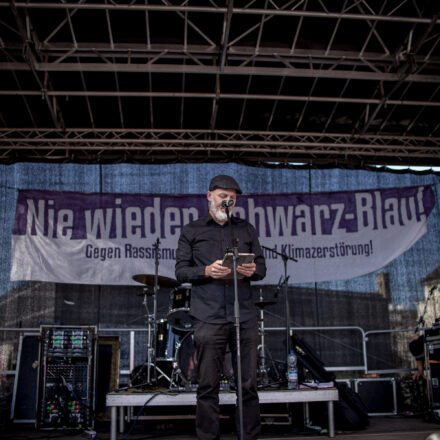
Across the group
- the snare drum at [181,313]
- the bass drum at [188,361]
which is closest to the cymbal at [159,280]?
the snare drum at [181,313]

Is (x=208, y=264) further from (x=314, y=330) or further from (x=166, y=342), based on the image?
(x=314, y=330)

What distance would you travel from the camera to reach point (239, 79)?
7.12 metres

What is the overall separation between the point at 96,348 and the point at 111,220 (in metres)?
2.46

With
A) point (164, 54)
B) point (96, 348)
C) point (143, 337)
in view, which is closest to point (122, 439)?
point (96, 348)

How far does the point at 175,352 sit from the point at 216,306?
277 centimetres

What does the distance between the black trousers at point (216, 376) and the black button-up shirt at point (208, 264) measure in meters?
0.07

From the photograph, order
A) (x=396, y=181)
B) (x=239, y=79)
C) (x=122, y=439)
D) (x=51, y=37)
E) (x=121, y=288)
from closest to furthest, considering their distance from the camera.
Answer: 1. (x=122, y=439)
2. (x=51, y=37)
3. (x=239, y=79)
4. (x=121, y=288)
5. (x=396, y=181)

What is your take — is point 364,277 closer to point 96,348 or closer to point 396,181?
point 396,181

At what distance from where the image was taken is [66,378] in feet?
17.9

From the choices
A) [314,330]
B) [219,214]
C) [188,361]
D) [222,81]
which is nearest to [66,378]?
[188,361]

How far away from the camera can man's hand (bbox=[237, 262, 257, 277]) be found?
3.00 m

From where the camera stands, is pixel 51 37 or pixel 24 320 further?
pixel 24 320

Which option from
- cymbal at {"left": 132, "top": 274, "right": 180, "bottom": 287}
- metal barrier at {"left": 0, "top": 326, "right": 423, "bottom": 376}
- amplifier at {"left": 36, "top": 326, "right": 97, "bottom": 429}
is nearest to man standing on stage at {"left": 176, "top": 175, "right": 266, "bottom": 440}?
cymbal at {"left": 132, "top": 274, "right": 180, "bottom": 287}

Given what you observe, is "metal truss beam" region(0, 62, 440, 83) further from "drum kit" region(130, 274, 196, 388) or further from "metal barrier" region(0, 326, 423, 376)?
"metal barrier" region(0, 326, 423, 376)
